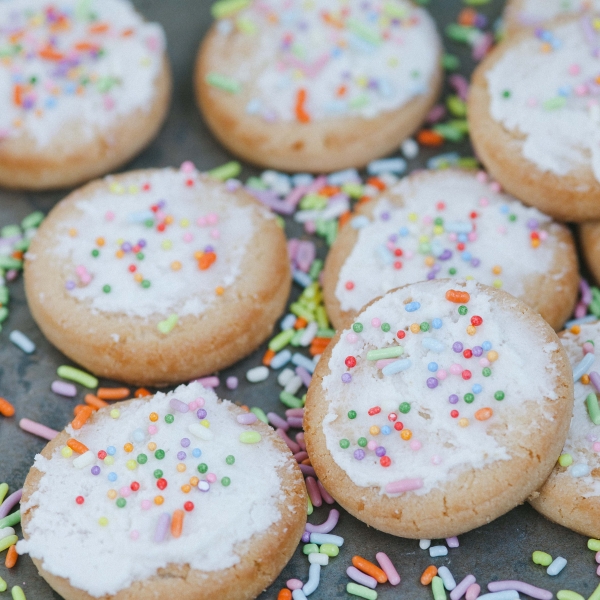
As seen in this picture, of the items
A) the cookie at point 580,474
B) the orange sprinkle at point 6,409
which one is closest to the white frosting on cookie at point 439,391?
the cookie at point 580,474

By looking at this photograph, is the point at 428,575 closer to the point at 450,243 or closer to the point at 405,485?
the point at 405,485

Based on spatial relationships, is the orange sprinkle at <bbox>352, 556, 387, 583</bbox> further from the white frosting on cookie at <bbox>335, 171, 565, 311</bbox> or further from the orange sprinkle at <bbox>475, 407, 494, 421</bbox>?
the white frosting on cookie at <bbox>335, 171, 565, 311</bbox>

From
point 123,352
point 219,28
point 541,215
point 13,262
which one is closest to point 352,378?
point 123,352

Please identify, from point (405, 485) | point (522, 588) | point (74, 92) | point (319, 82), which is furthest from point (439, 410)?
point (74, 92)

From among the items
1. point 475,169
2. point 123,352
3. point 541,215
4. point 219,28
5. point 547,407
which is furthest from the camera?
point 219,28

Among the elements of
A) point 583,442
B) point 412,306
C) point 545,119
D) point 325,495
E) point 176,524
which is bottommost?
point 325,495

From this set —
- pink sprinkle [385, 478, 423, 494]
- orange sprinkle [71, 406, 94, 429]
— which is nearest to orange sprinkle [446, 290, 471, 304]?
pink sprinkle [385, 478, 423, 494]

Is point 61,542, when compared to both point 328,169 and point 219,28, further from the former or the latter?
point 219,28
